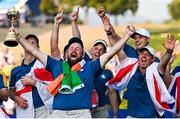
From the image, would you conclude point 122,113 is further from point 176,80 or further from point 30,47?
point 30,47

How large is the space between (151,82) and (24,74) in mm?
1501

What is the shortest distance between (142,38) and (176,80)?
27.0 inches

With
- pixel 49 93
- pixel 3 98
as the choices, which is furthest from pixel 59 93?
pixel 3 98

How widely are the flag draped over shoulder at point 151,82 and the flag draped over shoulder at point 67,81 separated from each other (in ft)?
2.87

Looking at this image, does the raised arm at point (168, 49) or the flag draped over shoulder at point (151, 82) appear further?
the flag draped over shoulder at point (151, 82)

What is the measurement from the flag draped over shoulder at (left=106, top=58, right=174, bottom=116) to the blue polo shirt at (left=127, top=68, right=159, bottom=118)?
5 cm

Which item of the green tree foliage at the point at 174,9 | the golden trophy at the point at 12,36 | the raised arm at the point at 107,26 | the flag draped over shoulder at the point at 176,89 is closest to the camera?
the golden trophy at the point at 12,36

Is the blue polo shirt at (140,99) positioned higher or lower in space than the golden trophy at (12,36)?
Answer: lower

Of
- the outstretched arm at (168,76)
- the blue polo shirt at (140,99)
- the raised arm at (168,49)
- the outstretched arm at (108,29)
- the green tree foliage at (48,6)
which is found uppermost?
the green tree foliage at (48,6)

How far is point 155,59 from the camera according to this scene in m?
7.92

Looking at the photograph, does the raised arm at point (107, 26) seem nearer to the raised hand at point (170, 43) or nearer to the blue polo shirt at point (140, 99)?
the blue polo shirt at point (140, 99)

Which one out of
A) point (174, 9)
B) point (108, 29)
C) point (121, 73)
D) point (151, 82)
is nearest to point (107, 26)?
point (108, 29)

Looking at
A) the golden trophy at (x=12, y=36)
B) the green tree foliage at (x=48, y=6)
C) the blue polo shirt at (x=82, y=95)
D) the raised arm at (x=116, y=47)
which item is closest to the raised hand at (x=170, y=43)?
the raised arm at (x=116, y=47)

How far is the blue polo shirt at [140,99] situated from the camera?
25.3 ft
